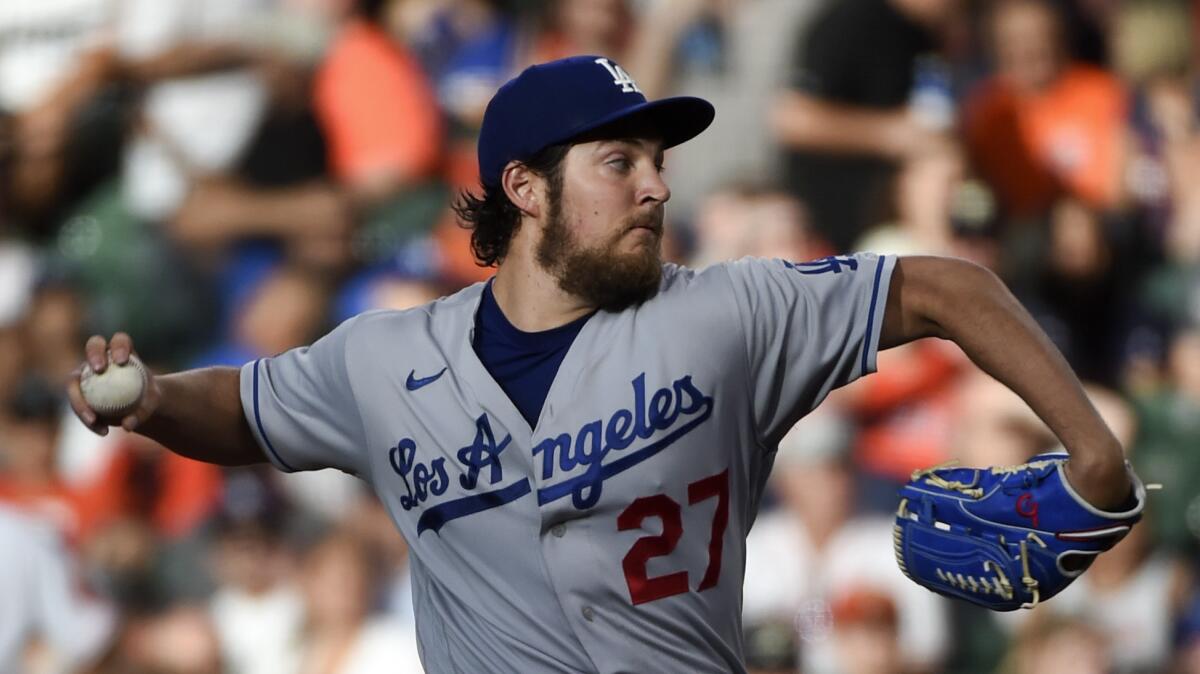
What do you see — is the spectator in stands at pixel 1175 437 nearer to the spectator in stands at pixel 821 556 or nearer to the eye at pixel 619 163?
the spectator in stands at pixel 821 556

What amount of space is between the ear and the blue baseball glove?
2.98 ft

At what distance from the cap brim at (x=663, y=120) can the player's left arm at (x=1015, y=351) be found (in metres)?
0.50

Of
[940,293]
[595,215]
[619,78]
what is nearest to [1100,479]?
[940,293]

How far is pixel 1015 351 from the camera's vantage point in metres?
2.72

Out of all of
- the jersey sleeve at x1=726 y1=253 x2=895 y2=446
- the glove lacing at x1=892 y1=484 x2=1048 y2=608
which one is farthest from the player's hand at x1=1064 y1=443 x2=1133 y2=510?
the jersey sleeve at x1=726 y1=253 x2=895 y2=446

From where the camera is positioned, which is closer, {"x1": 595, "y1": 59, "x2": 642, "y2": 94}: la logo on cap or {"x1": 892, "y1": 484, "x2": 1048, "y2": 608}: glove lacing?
{"x1": 892, "y1": 484, "x2": 1048, "y2": 608}: glove lacing

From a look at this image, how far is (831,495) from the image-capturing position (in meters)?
6.60

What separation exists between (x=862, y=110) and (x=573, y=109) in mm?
4162

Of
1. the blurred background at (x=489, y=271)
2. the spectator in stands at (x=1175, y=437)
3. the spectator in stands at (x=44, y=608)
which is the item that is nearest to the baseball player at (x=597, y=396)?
the blurred background at (x=489, y=271)

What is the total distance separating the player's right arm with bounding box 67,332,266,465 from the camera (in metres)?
2.93

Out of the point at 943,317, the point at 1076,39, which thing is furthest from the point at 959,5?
the point at 943,317

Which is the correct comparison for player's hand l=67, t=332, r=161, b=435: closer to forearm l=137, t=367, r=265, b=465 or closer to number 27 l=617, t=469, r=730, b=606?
forearm l=137, t=367, r=265, b=465

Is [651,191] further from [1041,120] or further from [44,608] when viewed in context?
[44,608]

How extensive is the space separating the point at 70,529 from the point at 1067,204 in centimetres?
456
